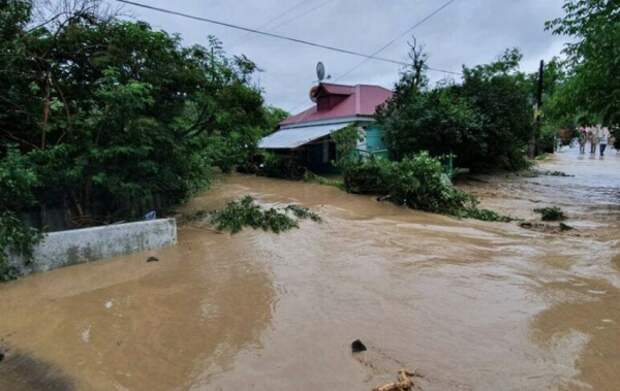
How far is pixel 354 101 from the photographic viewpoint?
2077 centimetres

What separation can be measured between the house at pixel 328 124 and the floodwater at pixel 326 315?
11.4m

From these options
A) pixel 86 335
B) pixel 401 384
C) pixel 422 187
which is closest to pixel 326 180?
pixel 422 187

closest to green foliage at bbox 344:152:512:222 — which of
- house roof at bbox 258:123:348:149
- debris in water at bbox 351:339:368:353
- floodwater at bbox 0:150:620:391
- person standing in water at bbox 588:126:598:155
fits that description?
floodwater at bbox 0:150:620:391

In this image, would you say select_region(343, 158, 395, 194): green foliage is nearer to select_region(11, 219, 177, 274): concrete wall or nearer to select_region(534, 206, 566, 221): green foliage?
select_region(534, 206, 566, 221): green foliage

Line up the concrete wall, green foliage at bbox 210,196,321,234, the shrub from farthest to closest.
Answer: the shrub → green foliage at bbox 210,196,321,234 → the concrete wall

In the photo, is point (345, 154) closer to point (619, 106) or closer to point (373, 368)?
point (619, 106)

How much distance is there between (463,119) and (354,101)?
688 cm

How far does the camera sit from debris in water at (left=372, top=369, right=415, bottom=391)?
2881mm

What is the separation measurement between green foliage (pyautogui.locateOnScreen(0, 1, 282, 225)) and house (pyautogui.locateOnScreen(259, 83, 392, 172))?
9128 mm

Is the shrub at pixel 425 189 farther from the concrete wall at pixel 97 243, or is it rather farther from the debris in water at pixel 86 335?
the debris in water at pixel 86 335

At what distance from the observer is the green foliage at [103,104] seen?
663 cm

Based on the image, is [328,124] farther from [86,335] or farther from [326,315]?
[86,335]

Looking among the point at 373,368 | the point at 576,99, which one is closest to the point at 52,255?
the point at 373,368

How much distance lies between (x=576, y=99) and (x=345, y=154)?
24.9 feet
